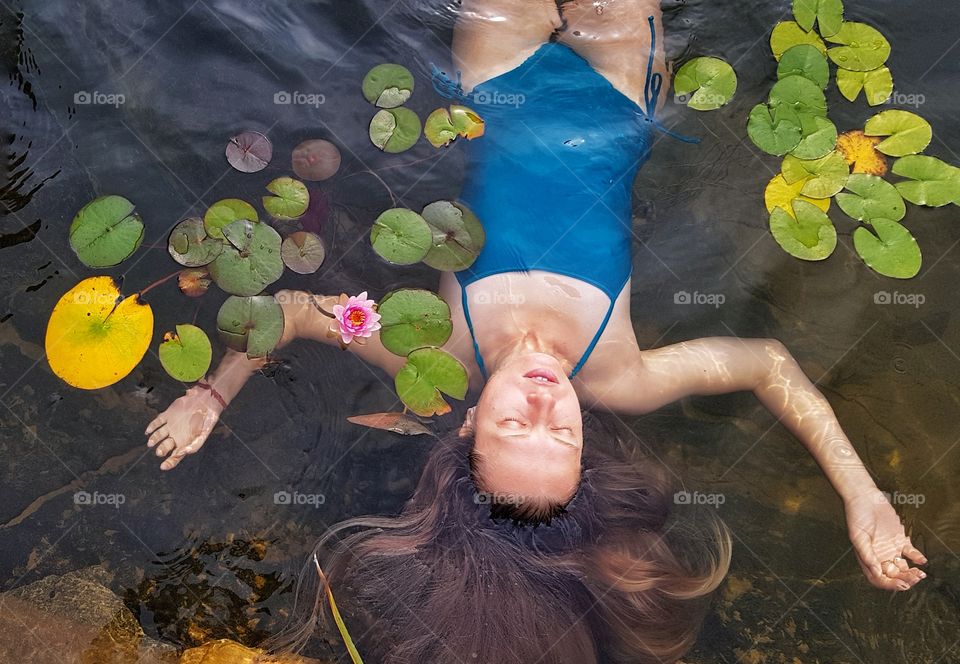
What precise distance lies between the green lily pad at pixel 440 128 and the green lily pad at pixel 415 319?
78 cm

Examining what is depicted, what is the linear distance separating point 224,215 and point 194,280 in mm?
339

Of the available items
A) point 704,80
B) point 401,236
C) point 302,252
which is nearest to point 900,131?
point 704,80

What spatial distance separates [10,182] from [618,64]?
2978mm

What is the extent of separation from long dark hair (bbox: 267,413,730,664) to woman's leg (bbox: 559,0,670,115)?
1.63 m

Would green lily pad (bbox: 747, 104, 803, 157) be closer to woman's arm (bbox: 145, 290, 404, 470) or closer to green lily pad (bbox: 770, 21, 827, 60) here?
green lily pad (bbox: 770, 21, 827, 60)

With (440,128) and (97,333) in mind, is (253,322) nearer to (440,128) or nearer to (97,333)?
(97,333)

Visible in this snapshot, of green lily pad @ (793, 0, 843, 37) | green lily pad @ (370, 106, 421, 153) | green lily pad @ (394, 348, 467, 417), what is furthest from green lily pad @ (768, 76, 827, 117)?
green lily pad @ (394, 348, 467, 417)

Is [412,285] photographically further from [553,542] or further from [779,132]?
[779,132]

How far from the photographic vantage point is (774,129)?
3789 millimetres

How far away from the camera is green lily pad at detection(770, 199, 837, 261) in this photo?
3734mm

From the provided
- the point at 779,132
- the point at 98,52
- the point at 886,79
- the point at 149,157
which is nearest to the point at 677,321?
the point at 779,132

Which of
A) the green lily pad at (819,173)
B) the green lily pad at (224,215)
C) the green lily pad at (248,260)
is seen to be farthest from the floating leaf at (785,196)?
the green lily pad at (224,215)

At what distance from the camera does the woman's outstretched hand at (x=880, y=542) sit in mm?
3258

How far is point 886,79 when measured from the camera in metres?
3.88
